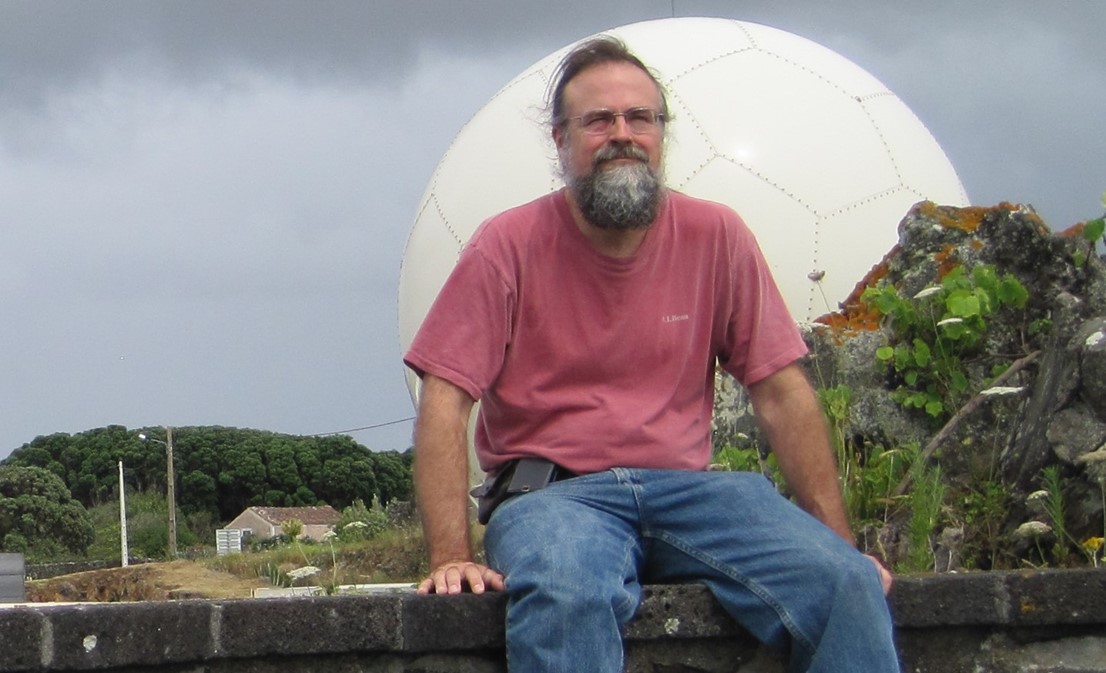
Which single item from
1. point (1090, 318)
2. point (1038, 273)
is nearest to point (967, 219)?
point (1038, 273)

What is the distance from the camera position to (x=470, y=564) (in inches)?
108

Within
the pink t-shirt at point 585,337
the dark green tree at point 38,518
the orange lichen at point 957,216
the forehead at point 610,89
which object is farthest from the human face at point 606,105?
the dark green tree at point 38,518

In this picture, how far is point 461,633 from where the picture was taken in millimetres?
2660

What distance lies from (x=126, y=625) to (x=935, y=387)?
9.38ft

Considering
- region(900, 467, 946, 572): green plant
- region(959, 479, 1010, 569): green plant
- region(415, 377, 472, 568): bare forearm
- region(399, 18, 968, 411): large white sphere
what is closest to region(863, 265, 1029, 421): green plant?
region(959, 479, 1010, 569): green plant

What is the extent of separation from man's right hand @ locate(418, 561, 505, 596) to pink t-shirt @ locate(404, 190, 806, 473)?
0.24 m

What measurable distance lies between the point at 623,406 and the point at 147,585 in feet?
20.1

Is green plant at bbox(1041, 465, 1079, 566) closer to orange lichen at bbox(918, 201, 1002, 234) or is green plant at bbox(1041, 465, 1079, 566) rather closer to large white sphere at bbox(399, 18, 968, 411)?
orange lichen at bbox(918, 201, 1002, 234)

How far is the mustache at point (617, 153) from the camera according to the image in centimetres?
294

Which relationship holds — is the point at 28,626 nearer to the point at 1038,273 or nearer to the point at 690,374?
the point at 690,374

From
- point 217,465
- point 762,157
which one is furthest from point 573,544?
point 217,465

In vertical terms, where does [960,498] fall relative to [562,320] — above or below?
below

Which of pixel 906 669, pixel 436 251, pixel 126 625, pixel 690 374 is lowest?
pixel 906 669

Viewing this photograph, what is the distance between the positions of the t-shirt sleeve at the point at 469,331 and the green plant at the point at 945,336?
2.04 m
